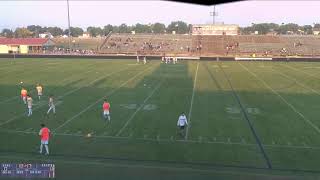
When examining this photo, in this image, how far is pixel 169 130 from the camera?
18.7 m

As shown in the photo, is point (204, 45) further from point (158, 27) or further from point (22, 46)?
point (158, 27)

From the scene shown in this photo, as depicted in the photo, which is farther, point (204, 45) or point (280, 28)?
point (280, 28)

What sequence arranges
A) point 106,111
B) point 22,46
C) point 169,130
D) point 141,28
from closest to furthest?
point 169,130 < point 106,111 < point 22,46 < point 141,28

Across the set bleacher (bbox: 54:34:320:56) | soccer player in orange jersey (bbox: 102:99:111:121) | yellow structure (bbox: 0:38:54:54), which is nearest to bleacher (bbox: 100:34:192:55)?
bleacher (bbox: 54:34:320:56)

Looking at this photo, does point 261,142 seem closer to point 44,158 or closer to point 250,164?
point 250,164

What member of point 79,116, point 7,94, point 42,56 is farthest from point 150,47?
point 79,116

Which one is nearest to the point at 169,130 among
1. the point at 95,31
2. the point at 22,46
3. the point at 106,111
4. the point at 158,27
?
the point at 106,111

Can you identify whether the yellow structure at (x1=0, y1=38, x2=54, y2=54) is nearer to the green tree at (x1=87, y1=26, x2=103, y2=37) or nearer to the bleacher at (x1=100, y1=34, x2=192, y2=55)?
the bleacher at (x1=100, y1=34, x2=192, y2=55)

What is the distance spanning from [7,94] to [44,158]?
1490 centimetres

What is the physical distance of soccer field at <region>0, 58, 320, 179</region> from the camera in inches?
543

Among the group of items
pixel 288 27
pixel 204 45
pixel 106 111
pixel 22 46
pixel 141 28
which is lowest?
pixel 106 111

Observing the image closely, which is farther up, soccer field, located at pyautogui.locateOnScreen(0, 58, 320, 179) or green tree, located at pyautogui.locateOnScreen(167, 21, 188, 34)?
green tree, located at pyautogui.locateOnScreen(167, 21, 188, 34)

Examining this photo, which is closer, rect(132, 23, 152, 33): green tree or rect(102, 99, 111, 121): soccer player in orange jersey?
rect(102, 99, 111, 121): soccer player in orange jersey
